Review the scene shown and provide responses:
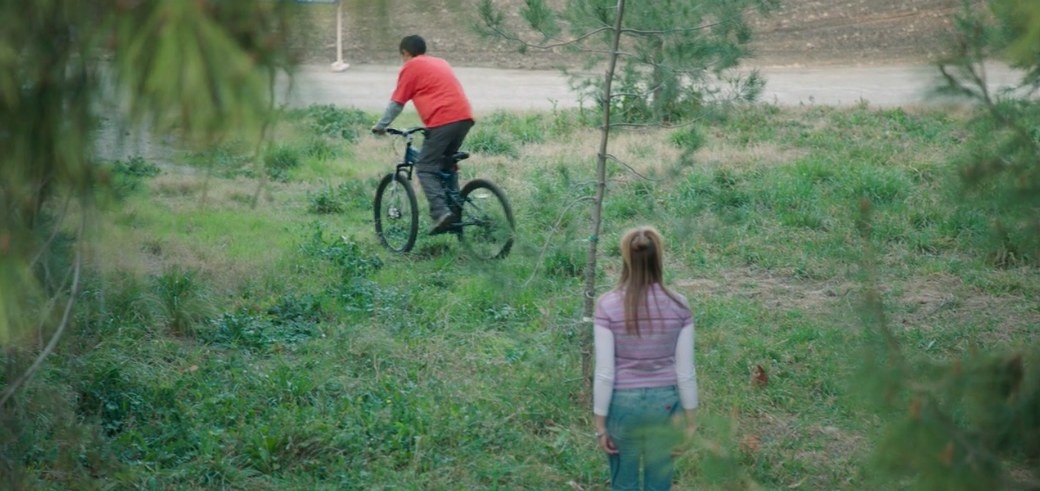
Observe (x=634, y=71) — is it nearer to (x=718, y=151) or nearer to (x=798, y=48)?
(x=718, y=151)

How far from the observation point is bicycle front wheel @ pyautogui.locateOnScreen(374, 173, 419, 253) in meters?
9.88

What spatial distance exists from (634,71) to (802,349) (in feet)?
7.05

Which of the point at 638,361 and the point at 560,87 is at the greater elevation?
the point at 560,87

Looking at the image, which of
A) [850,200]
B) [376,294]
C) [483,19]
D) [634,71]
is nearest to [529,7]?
[483,19]

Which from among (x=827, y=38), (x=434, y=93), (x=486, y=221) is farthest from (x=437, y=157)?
(x=827, y=38)

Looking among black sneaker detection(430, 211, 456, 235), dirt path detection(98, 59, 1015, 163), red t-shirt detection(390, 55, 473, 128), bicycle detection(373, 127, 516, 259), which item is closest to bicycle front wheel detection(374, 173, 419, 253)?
bicycle detection(373, 127, 516, 259)

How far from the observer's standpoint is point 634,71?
A: 6.88m

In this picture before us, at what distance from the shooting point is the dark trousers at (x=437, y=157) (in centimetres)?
930

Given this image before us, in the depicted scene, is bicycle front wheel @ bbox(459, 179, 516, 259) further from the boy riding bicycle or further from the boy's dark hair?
the boy's dark hair

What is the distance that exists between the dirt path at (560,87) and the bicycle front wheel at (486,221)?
514 centimetres

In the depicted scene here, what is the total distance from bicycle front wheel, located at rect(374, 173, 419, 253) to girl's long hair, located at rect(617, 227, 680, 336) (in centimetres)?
520

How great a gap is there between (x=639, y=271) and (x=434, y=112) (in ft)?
15.7

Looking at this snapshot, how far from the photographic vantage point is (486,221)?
784 cm

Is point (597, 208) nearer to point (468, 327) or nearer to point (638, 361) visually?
point (468, 327)
